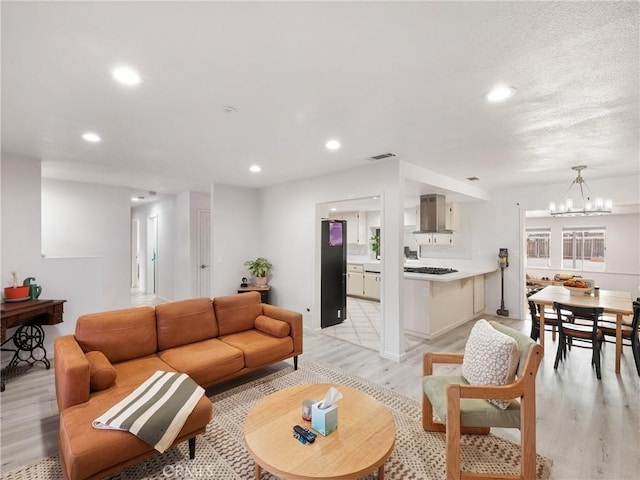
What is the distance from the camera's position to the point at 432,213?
5.78m

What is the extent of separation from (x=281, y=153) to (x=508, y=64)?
2.43 metres

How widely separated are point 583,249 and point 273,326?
9202mm

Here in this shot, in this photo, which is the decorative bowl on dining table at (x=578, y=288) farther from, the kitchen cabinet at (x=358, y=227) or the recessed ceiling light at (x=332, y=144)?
the kitchen cabinet at (x=358, y=227)

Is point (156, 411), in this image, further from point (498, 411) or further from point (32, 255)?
point (32, 255)

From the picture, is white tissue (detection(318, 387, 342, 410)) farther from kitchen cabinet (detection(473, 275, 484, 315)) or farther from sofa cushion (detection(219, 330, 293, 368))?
kitchen cabinet (detection(473, 275, 484, 315))

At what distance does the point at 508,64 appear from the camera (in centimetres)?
178

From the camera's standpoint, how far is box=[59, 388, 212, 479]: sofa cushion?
163 centimetres

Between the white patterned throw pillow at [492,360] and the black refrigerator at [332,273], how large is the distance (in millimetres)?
3141

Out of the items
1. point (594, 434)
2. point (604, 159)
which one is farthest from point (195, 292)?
point (604, 159)

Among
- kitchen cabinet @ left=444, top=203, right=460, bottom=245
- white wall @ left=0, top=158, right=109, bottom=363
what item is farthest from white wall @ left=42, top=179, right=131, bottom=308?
kitchen cabinet @ left=444, top=203, right=460, bottom=245

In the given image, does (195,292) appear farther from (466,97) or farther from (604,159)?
(604,159)

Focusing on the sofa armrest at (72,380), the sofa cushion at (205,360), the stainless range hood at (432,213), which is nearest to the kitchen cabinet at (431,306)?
the stainless range hood at (432,213)

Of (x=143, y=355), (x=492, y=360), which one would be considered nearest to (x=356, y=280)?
(x=143, y=355)

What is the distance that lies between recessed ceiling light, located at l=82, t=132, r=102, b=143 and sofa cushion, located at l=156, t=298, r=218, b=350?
182 centimetres
